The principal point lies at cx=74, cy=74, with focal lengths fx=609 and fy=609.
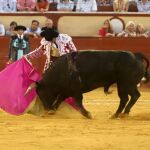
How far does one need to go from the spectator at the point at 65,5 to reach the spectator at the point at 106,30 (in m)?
0.85

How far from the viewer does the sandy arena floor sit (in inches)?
210

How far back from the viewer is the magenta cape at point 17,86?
7.91m

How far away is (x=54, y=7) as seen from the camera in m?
13.4

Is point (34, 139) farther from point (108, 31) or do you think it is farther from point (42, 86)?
point (108, 31)

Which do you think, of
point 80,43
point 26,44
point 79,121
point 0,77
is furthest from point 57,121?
point 80,43

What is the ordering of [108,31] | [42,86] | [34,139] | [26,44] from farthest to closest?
[108,31] < [26,44] < [42,86] < [34,139]

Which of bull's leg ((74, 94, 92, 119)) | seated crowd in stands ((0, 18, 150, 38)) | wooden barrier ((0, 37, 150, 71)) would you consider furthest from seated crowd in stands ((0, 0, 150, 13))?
bull's leg ((74, 94, 92, 119))

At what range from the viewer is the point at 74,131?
625 cm

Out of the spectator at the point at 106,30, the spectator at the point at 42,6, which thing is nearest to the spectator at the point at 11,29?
the spectator at the point at 42,6

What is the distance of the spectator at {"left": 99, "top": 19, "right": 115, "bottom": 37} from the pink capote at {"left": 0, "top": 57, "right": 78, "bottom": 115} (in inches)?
190

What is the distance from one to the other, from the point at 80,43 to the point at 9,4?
1.76 meters

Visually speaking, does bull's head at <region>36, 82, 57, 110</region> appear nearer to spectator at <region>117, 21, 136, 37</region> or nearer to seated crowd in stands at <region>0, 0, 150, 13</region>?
spectator at <region>117, 21, 136, 37</region>

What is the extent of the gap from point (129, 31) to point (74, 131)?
22.6 ft

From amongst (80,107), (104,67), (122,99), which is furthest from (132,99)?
(80,107)
